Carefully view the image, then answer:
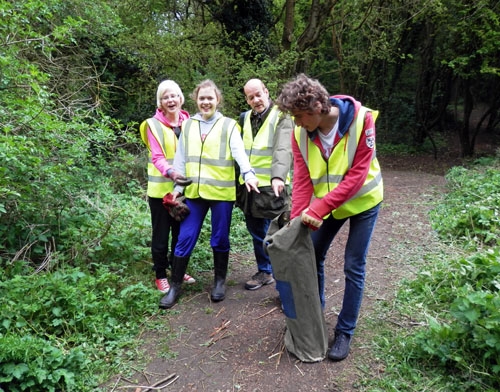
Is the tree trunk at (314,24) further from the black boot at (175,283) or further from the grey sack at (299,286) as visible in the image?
the grey sack at (299,286)

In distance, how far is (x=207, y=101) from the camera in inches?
130

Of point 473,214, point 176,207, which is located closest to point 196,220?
point 176,207

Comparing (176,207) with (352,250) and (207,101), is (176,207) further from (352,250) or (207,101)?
(352,250)

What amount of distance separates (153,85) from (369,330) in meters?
7.29

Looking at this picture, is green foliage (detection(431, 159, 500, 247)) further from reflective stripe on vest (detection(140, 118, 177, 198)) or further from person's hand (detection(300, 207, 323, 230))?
reflective stripe on vest (detection(140, 118, 177, 198))

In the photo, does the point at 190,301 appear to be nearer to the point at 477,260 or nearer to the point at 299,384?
the point at 299,384

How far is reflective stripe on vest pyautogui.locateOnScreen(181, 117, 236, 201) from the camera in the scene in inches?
131

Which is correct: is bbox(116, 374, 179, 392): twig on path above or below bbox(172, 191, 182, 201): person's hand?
below

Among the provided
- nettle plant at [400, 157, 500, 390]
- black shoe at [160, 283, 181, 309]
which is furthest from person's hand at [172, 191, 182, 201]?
nettle plant at [400, 157, 500, 390]

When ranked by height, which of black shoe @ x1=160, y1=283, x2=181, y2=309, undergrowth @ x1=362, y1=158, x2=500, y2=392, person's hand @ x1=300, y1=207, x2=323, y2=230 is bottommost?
black shoe @ x1=160, y1=283, x2=181, y2=309

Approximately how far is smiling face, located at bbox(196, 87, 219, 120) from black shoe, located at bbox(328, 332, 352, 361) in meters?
2.07

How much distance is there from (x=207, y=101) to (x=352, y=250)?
1748 mm

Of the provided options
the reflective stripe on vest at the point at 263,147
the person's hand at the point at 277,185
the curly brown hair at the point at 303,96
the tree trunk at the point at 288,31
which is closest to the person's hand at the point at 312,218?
the curly brown hair at the point at 303,96

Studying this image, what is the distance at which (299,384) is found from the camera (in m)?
2.46
